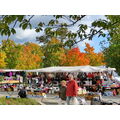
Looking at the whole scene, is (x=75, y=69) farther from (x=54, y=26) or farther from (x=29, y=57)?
(x=54, y=26)

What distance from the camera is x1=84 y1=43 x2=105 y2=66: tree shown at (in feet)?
23.2

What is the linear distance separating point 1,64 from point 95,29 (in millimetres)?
4730

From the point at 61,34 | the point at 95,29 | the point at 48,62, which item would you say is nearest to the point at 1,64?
the point at 48,62

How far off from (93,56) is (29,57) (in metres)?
1.76

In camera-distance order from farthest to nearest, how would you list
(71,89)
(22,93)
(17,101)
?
(22,93)
(17,101)
(71,89)

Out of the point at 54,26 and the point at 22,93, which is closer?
the point at 54,26

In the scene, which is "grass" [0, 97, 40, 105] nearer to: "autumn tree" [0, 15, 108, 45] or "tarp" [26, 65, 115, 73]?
"tarp" [26, 65, 115, 73]

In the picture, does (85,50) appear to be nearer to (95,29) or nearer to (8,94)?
(8,94)

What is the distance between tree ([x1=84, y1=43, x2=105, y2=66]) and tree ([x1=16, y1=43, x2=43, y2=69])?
1293 millimetres

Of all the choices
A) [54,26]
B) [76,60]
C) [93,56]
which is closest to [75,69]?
[76,60]

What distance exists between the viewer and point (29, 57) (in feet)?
24.4

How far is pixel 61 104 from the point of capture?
6.43m
